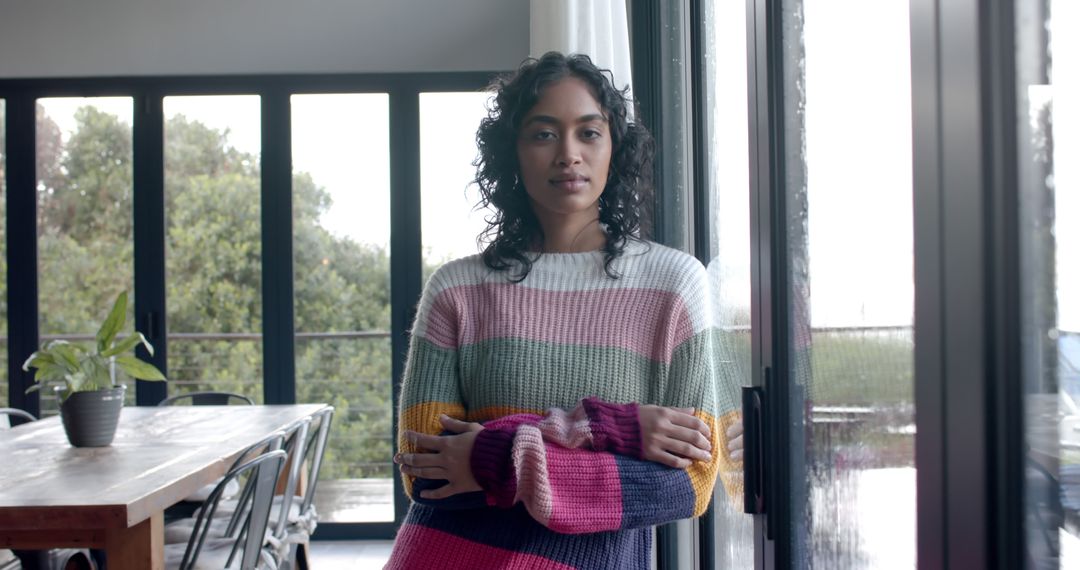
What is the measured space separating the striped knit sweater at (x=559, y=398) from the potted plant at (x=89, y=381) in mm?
1678

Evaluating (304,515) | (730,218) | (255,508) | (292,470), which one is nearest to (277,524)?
(292,470)

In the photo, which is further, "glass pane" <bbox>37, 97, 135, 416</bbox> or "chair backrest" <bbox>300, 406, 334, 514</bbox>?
"glass pane" <bbox>37, 97, 135, 416</bbox>

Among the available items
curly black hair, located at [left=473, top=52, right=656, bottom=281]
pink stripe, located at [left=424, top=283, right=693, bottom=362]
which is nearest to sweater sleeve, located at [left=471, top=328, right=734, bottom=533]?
pink stripe, located at [left=424, top=283, right=693, bottom=362]

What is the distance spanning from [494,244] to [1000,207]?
899 millimetres

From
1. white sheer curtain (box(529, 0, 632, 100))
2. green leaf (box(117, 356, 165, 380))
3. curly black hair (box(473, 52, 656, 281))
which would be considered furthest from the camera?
green leaf (box(117, 356, 165, 380))

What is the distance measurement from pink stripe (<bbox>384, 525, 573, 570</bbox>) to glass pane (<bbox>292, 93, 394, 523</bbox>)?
322cm

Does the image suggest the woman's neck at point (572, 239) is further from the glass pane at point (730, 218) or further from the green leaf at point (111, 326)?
the green leaf at point (111, 326)

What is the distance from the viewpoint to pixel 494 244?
1.38 m

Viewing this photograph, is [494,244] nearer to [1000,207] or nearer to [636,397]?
[636,397]

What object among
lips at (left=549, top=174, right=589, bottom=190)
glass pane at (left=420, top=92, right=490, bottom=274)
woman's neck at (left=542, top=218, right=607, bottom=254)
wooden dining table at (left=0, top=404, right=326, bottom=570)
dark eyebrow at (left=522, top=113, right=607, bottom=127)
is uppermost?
glass pane at (left=420, top=92, right=490, bottom=274)

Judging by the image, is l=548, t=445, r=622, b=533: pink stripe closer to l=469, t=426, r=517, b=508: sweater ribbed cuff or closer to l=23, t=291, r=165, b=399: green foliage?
l=469, t=426, r=517, b=508: sweater ribbed cuff

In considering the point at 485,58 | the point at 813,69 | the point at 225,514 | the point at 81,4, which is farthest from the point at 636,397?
the point at 81,4

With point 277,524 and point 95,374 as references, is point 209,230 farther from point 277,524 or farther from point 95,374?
point 277,524

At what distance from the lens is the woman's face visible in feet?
4.31
